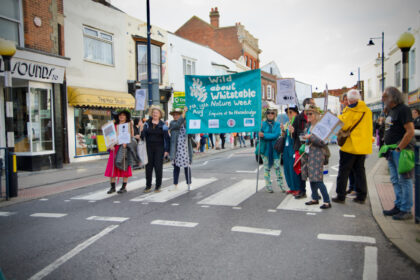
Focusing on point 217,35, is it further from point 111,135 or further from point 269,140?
point 269,140

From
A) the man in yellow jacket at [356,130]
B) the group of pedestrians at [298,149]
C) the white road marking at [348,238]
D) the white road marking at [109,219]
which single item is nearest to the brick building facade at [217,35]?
the group of pedestrians at [298,149]

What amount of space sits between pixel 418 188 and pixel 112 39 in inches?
672

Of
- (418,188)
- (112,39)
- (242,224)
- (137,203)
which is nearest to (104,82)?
(112,39)

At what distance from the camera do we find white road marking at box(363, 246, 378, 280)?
3336 mm

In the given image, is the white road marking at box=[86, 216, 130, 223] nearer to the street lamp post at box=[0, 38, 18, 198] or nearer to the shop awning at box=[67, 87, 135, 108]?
the street lamp post at box=[0, 38, 18, 198]

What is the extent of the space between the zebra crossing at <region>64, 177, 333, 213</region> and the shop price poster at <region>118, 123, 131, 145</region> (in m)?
1.20

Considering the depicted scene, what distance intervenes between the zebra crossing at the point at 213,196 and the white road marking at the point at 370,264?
1.82 metres

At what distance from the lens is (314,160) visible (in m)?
5.94

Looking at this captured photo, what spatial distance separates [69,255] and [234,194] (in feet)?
13.3

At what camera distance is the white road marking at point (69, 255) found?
139 inches

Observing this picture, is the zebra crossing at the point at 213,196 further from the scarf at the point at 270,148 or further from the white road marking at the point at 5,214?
the white road marking at the point at 5,214

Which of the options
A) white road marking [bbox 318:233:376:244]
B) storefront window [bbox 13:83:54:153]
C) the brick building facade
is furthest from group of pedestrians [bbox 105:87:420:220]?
the brick building facade

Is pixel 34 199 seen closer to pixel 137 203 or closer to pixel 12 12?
pixel 137 203

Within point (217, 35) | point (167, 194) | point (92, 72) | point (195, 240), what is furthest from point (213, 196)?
point (217, 35)
